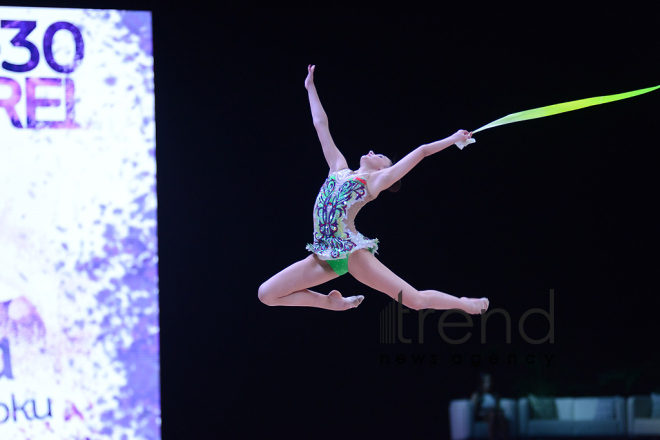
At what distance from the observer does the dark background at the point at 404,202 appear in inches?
177

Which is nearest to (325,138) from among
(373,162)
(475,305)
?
(373,162)

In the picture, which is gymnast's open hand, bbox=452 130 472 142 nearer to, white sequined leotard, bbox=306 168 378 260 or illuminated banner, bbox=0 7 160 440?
white sequined leotard, bbox=306 168 378 260

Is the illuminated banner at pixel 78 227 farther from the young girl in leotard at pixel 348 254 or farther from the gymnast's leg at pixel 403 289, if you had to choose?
the gymnast's leg at pixel 403 289

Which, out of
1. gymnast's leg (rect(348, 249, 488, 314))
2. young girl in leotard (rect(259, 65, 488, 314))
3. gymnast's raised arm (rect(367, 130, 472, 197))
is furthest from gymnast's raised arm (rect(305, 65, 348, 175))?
gymnast's leg (rect(348, 249, 488, 314))

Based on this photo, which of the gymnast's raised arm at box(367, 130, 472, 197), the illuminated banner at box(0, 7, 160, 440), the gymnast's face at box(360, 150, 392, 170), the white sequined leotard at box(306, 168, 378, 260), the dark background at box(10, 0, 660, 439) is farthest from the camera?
the dark background at box(10, 0, 660, 439)

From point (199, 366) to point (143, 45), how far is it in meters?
2.00

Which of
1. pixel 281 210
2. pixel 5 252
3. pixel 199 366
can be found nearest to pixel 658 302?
pixel 281 210

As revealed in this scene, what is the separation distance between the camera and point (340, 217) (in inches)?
144

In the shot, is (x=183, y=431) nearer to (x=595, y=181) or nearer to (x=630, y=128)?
(x=595, y=181)

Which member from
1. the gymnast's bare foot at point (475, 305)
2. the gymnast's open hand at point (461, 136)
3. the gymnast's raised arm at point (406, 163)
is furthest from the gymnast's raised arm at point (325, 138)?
the gymnast's bare foot at point (475, 305)

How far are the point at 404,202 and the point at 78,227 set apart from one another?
6.61 ft

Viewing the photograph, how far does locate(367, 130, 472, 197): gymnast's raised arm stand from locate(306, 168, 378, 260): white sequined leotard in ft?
0.21

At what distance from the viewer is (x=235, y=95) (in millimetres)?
4555

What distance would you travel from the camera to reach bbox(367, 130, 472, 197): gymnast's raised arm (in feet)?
11.5
